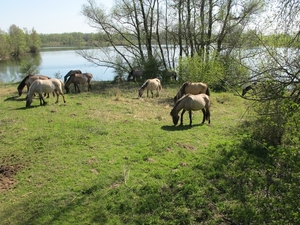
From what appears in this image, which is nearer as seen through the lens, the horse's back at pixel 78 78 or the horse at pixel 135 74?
the horse's back at pixel 78 78

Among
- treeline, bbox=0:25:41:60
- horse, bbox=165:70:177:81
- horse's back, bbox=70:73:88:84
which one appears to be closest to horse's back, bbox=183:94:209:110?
horse's back, bbox=70:73:88:84

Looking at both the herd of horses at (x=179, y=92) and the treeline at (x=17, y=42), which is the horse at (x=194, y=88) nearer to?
the herd of horses at (x=179, y=92)

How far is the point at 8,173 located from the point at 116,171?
9.57ft

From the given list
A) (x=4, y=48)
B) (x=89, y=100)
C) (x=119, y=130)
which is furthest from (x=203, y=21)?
(x=4, y=48)

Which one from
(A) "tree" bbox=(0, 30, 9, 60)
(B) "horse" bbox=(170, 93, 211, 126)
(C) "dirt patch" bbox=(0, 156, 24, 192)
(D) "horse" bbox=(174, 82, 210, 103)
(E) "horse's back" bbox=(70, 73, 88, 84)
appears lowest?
(C) "dirt patch" bbox=(0, 156, 24, 192)

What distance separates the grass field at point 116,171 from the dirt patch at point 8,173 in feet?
0.08

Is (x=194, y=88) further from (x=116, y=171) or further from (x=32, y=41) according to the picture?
(x=32, y=41)

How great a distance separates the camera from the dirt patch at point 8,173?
6.23m

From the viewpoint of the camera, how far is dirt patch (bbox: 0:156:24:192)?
6.23 m

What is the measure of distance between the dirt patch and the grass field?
25 mm

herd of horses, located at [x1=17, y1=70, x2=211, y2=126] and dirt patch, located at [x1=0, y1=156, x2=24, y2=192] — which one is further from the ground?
herd of horses, located at [x1=17, y1=70, x2=211, y2=126]

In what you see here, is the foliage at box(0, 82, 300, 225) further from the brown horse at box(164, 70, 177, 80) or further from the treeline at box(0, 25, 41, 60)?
the treeline at box(0, 25, 41, 60)

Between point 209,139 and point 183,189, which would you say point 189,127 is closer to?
point 209,139

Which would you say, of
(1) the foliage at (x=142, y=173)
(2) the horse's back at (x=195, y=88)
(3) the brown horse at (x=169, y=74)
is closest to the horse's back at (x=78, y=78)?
(1) the foliage at (x=142, y=173)
